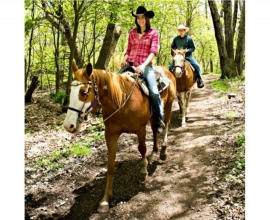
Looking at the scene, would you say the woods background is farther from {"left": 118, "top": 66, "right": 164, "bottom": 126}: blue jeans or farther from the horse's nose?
the horse's nose

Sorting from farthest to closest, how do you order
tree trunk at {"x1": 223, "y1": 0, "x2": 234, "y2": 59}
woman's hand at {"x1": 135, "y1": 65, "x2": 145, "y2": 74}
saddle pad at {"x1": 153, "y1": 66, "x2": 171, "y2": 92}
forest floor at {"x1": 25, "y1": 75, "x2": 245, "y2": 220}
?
tree trunk at {"x1": 223, "y1": 0, "x2": 234, "y2": 59} → saddle pad at {"x1": 153, "y1": 66, "x2": 171, "y2": 92} → woman's hand at {"x1": 135, "y1": 65, "x2": 145, "y2": 74} → forest floor at {"x1": 25, "y1": 75, "x2": 245, "y2": 220}

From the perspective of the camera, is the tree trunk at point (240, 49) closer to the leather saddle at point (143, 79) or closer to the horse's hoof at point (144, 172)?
the leather saddle at point (143, 79)

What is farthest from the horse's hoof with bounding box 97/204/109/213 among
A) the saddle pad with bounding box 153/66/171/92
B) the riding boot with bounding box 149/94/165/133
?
the saddle pad with bounding box 153/66/171/92

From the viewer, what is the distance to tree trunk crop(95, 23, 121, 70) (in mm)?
8164

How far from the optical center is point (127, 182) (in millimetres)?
4301

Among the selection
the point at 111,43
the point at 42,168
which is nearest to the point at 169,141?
the point at 42,168

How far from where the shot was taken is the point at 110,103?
3.47 m

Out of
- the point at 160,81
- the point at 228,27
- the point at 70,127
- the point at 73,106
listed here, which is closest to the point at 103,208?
the point at 70,127

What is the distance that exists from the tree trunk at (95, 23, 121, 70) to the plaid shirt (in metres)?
4.09

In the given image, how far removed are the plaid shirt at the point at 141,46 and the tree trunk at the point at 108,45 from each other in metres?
4.09


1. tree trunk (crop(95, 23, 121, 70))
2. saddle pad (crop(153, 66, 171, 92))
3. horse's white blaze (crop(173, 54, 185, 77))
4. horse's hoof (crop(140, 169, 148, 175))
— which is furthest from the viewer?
tree trunk (crop(95, 23, 121, 70))
